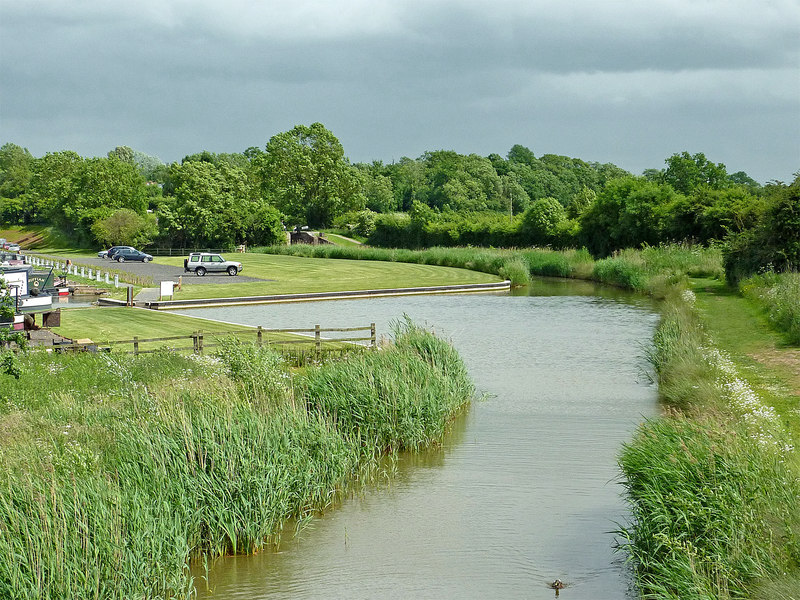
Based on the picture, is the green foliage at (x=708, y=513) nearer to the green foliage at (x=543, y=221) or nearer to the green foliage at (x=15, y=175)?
the green foliage at (x=543, y=221)

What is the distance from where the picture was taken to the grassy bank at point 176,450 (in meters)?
8.83

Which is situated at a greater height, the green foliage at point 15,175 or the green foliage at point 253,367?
the green foliage at point 15,175

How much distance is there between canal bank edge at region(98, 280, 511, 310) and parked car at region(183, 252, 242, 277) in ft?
39.6

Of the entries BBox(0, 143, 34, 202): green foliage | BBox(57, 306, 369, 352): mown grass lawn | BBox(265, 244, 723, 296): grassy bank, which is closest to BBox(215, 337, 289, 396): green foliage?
BBox(57, 306, 369, 352): mown grass lawn

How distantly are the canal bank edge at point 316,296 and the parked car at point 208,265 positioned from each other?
12.1m

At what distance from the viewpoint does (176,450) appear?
37.1 feet

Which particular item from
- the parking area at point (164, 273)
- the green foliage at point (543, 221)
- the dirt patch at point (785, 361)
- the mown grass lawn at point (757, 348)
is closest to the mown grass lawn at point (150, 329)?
the mown grass lawn at point (757, 348)

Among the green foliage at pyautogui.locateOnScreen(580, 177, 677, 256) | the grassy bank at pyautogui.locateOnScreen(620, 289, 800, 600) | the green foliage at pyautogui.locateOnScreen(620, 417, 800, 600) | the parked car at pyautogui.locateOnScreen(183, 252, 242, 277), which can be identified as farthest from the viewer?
the green foliage at pyautogui.locateOnScreen(580, 177, 677, 256)

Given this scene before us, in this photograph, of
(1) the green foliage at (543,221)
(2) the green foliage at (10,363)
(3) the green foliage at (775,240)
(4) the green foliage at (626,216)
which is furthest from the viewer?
(1) the green foliage at (543,221)

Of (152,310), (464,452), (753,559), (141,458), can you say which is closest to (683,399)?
(464,452)

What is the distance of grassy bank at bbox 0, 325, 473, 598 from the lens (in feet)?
29.0

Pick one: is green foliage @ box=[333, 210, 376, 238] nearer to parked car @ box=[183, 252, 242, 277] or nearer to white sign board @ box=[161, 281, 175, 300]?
parked car @ box=[183, 252, 242, 277]

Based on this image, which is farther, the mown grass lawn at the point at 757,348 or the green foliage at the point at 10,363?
the mown grass lawn at the point at 757,348

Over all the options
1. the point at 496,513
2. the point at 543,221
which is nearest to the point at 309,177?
the point at 543,221
